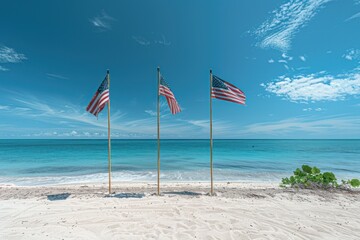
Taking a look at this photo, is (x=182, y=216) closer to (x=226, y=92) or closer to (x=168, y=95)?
(x=168, y=95)

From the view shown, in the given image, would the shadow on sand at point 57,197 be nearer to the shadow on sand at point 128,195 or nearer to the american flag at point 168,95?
the shadow on sand at point 128,195

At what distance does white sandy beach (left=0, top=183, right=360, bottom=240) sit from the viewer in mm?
4945

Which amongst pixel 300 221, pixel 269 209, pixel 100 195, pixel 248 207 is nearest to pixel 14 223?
pixel 100 195

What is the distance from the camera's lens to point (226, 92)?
27.5ft

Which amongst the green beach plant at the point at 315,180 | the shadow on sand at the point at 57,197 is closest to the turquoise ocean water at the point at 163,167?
the green beach plant at the point at 315,180

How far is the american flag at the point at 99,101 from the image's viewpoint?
8.12 m

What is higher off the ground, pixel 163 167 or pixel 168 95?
pixel 168 95

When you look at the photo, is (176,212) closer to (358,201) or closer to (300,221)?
(300,221)

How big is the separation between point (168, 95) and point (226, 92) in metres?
2.80

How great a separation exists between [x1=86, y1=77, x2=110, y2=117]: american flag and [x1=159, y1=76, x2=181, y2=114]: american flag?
8.70 feet

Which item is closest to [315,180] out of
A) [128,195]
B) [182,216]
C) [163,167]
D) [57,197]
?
[182,216]

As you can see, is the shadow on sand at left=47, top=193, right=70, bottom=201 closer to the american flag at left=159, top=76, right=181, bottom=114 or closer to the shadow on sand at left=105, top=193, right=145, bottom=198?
the shadow on sand at left=105, top=193, right=145, bottom=198

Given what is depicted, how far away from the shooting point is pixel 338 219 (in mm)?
5906

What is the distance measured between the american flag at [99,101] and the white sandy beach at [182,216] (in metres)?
3.96
